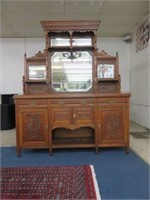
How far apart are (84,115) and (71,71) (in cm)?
95

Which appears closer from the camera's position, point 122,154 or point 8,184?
point 8,184

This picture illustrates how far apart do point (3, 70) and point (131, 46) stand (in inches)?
168

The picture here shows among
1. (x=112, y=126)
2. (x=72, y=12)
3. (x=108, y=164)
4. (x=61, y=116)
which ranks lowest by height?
(x=108, y=164)

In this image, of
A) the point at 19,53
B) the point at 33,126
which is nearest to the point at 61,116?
the point at 33,126

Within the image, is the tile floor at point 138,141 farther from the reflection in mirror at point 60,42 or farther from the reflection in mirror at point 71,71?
the reflection in mirror at point 60,42

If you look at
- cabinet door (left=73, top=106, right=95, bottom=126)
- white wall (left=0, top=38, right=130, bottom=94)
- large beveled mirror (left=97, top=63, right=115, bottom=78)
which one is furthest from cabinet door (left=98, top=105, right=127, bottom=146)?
white wall (left=0, top=38, right=130, bottom=94)

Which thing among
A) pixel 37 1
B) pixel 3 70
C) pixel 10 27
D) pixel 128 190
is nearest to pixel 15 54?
pixel 3 70

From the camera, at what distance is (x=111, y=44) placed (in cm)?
709

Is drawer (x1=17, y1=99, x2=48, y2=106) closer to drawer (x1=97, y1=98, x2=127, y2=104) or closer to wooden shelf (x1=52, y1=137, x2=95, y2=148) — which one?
wooden shelf (x1=52, y1=137, x2=95, y2=148)

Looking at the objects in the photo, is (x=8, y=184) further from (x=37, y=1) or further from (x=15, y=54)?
(x=15, y=54)

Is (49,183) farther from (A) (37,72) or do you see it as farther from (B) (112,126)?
(A) (37,72)

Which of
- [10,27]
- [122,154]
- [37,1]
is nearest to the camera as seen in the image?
[122,154]

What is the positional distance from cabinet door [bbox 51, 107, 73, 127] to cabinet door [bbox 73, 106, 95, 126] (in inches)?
3.9

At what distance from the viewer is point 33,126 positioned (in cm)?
351
